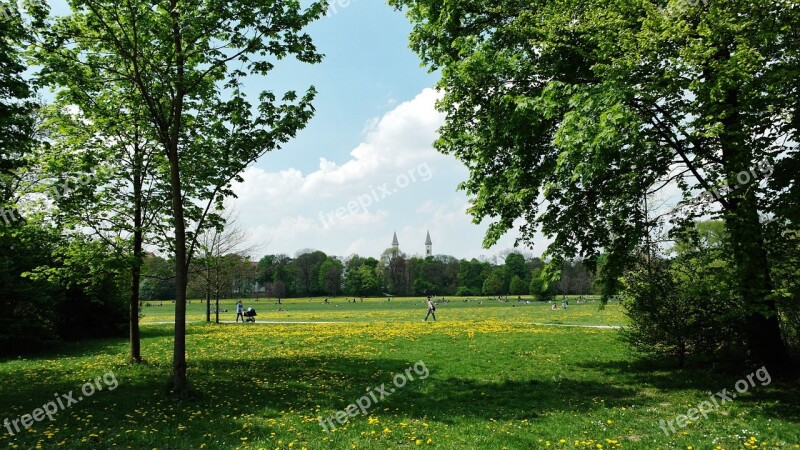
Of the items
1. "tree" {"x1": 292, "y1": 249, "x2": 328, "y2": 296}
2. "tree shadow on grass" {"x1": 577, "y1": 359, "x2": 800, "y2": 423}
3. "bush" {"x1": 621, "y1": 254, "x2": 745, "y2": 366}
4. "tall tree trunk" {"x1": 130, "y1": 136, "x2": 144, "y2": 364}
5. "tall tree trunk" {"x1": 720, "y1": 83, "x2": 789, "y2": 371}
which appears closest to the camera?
"tall tree trunk" {"x1": 720, "y1": 83, "x2": 789, "y2": 371}

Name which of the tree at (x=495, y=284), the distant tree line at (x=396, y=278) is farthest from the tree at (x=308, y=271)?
the tree at (x=495, y=284)

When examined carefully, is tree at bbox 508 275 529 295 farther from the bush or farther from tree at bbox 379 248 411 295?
the bush

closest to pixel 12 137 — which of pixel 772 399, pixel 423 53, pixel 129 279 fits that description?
pixel 129 279

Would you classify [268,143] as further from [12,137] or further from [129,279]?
[129,279]

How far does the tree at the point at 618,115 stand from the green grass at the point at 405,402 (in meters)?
2.64

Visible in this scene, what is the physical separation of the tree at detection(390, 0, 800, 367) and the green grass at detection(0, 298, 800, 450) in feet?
8.65

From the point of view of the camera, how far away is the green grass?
807 centimetres

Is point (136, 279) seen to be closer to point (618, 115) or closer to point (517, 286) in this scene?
point (618, 115)

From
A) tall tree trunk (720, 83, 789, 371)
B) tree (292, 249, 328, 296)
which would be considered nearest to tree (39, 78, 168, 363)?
tall tree trunk (720, 83, 789, 371)

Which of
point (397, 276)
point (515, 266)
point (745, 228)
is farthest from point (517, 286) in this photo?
point (745, 228)

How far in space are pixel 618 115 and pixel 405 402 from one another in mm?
7583

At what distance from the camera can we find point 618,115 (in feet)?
27.9

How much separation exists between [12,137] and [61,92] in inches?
84.1

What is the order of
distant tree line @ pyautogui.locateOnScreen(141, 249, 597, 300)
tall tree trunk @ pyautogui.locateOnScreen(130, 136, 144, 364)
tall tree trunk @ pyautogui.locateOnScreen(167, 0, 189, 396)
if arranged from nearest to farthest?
tall tree trunk @ pyautogui.locateOnScreen(167, 0, 189, 396), tall tree trunk @ pyautogui.locateOnScreen(130, 136, 144, 364), distant tree line @ pyautogui.locateOnScreen(141, 249, 597, 300)
